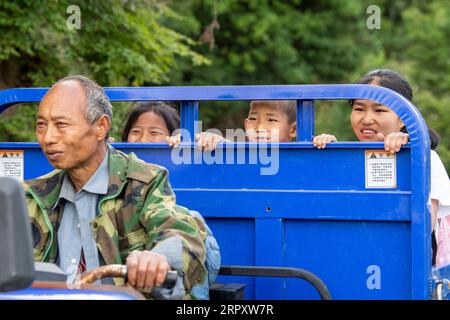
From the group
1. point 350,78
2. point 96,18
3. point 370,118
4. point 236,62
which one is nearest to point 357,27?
point 350,78

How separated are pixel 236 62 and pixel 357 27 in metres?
3.50

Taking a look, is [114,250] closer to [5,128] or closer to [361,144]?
[361,144]

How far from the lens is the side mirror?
7.25 ft

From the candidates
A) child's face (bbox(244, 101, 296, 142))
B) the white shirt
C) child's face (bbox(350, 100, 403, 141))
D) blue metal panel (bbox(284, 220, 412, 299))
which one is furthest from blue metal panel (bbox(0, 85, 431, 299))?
child's face (bbox(244, 101, 296, 142))

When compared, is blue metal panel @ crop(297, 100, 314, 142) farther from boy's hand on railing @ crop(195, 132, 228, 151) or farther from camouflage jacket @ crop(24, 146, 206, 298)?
camouflage jacket @ crop(24, 146, 206, 298)

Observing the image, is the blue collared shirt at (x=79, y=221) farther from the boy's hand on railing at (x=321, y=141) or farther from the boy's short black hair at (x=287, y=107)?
the boy's short black hair at (x=287, y=107)

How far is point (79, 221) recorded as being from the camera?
3457 mm

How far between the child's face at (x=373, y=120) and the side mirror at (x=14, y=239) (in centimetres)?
258

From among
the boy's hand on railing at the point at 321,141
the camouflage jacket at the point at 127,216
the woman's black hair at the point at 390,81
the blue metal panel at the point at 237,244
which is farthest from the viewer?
the woman's black hair at the point at 390,81

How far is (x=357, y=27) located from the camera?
66.0 feet

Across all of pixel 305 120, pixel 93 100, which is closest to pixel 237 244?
pixel 305 120

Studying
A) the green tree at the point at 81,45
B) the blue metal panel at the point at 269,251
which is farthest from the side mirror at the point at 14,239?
the green tree at the point at 81,45

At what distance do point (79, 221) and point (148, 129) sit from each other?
5.65ft

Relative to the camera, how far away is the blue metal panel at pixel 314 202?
3.62 metres
